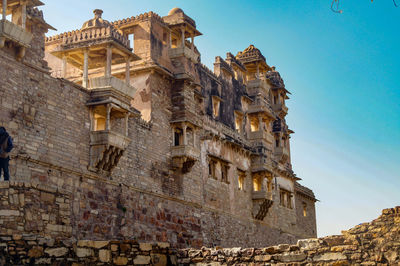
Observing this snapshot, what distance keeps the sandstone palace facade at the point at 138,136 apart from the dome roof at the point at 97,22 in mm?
49

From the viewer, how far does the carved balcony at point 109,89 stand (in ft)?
60.3

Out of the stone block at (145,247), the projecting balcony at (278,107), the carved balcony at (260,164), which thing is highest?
the projecting balcony at (278,107)

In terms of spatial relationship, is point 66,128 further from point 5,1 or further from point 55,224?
point 55,224

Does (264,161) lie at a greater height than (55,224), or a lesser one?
greater

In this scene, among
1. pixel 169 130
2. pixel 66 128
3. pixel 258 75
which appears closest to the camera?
pixel 66 128

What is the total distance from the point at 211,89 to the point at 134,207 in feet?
29.7

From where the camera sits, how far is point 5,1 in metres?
15.7

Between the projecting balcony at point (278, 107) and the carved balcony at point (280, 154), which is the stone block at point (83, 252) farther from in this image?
the projecting balcony at point (278, 107)

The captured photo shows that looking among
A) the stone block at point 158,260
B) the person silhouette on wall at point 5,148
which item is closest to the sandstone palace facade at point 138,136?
the person silhouette on wall at point 5,148

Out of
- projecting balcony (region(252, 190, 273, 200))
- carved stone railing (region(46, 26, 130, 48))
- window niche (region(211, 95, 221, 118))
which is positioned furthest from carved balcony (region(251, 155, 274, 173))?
carved stone railing (region(46, 26, 130, 48))

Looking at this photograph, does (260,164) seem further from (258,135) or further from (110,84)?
(110,84)

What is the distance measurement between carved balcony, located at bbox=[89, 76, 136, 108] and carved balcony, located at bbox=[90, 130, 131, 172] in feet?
3.48

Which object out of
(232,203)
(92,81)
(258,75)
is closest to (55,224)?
(92,81)

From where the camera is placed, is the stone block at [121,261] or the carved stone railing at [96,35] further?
the carved stone railing at [96,35]
